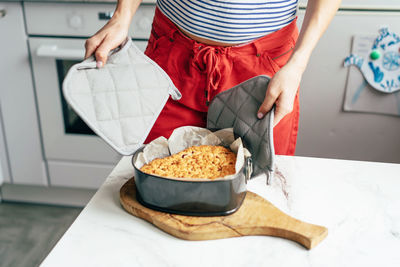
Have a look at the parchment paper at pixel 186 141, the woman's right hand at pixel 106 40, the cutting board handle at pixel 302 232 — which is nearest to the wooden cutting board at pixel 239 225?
the cutting board handle at pixel 302 232

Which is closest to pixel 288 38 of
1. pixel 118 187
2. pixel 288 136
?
pixel 288 136

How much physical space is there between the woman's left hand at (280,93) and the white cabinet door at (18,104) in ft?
4.47

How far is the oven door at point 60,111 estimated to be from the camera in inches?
67.1

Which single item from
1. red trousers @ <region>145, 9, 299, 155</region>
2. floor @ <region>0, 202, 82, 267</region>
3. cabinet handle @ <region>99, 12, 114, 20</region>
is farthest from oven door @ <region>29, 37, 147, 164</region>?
red trousers @ <region>145, 9, 299, 155</region>

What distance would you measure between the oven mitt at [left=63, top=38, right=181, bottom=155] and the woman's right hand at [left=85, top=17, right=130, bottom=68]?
2 cm

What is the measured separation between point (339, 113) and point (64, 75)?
4.11 feet

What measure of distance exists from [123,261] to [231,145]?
30cm

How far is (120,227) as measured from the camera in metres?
0.66

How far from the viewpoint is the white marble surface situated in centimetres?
59

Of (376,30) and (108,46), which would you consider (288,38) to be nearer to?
(108,46)

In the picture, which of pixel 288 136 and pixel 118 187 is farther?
pixel 288 136

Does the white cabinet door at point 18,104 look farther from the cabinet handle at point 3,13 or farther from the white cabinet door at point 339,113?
the white cabinet door at point 339,113

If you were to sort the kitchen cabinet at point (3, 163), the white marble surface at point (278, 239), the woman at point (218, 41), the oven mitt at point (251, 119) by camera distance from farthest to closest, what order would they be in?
the kitchen cabinet at point (3, 163)
the woman at point (218, 41)
the oven mitt at point (251, 119)
the white marble surface at point (278, 239)

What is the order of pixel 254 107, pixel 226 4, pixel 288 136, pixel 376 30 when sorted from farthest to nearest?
pixel 376 30, pixel 288 136, pixel 226 4, pixel 254 107
